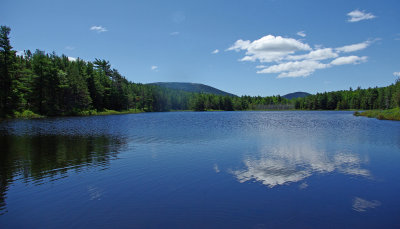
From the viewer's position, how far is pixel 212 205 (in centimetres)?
1041

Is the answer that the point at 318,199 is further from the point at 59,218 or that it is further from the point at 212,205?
the point at 59,218

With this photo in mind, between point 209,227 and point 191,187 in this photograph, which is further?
point 191,187

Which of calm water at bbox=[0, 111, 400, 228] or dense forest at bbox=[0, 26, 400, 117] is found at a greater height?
dense forest at bbox=[0, 26, 400, 117]

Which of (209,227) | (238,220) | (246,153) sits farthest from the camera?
(246,153)

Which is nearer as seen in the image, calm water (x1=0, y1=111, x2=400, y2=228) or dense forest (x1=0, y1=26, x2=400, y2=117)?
calm water (x1=0, y1=111, x2=400, y2=228)

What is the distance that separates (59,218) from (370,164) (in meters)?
21.0

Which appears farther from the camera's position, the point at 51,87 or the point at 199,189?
the point at 51,87

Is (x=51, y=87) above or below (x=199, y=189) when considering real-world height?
above

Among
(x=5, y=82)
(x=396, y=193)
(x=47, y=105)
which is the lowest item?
(x=396, y=193)

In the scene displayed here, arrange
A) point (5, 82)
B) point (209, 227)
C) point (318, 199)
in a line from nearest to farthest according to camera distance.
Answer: point (209, 227) → point (318, 199) → point (5, 82)

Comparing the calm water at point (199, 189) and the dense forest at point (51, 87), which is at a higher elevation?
the dense forest at point (51, 87)

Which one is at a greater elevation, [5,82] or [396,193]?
[5,82]

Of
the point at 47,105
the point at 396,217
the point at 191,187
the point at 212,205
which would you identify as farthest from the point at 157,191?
the point at 47,105

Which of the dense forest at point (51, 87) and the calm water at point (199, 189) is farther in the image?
the dense forest at point (51, 87)
